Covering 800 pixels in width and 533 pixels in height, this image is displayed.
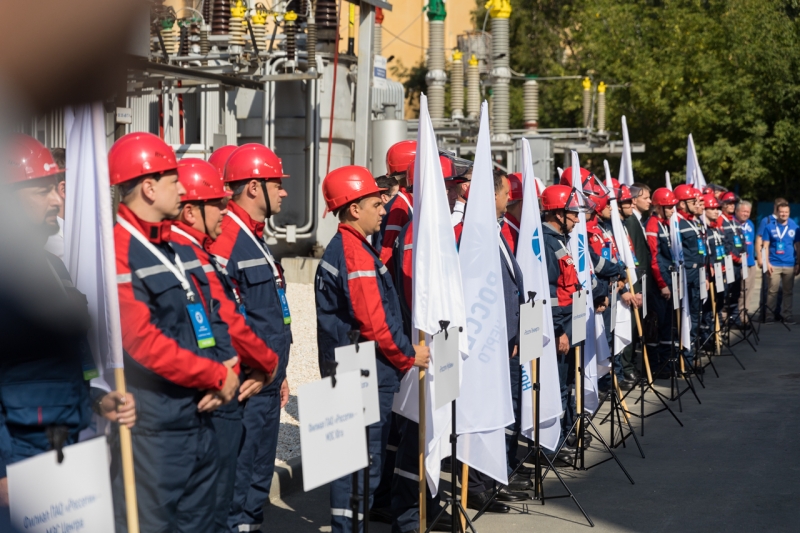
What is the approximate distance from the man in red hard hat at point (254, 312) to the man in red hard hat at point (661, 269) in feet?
25.7

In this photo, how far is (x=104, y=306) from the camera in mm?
3855

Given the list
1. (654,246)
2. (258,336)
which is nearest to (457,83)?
(654,246)

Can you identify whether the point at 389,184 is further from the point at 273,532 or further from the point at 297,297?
the point at 297,297

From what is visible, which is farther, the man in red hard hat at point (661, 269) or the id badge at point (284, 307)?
the man in red hard hat at point (661, 269)

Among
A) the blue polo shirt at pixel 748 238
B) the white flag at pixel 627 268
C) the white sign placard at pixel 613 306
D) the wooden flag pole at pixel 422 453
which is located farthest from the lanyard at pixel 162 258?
the blue polo shirt at pixel 748 238

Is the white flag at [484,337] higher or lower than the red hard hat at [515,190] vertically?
lower

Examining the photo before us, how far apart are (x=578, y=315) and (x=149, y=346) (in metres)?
4.35

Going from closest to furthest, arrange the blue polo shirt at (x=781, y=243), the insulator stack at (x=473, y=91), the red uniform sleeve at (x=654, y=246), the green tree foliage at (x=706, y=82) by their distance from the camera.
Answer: the red uniform sleeve at (x=654, y=246) < the blue polo shirt at (x=781, y=243) < the insulator stack at (x=473, y=91) < the green tree foliage at (x=706, y=82)

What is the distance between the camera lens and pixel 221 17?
16469 mm

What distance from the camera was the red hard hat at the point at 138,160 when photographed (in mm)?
4176

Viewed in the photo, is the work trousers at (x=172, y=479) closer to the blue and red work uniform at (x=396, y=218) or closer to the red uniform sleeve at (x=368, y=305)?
the red uniform sleeve at (x=368, y=305)

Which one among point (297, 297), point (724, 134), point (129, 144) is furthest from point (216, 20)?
point (724, 134)

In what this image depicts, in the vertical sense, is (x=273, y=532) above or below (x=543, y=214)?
below

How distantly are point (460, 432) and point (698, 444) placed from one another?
142 inches
